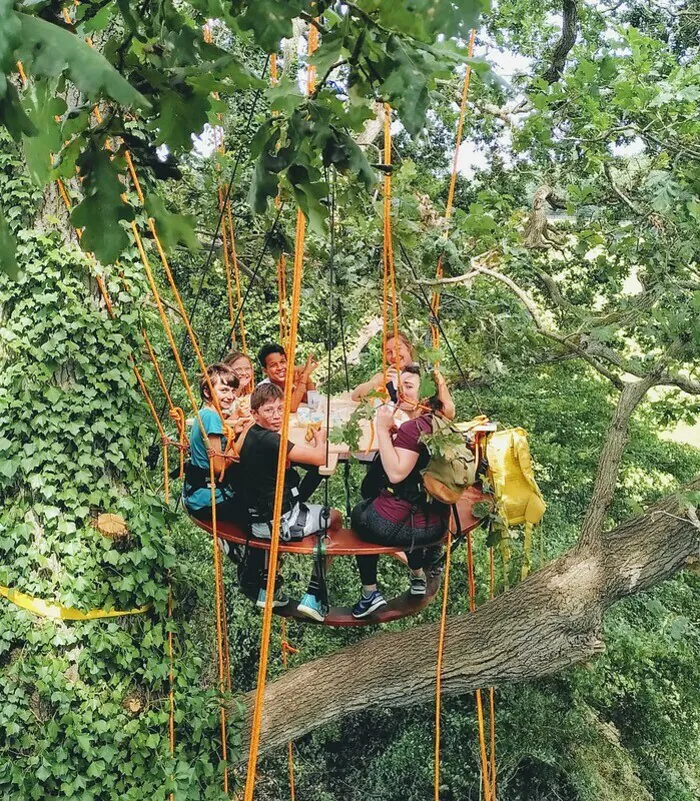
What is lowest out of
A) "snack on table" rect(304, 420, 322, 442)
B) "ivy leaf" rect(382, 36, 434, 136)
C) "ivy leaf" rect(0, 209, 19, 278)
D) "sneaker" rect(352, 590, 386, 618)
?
"sneaker" rect(352, 590, 386, 618)

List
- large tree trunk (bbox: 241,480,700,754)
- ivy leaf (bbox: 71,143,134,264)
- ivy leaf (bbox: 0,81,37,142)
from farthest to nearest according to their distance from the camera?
large tree trunk (bbox: 241,480,700,754)
ivy leaf (bbox: 71,143,134,264)
ivy leaf (bbox: 0,81,37,142)

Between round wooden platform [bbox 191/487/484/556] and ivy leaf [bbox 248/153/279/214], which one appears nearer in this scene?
ivy leaf [bbox 248/153/279/214]

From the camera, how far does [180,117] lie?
1.65m

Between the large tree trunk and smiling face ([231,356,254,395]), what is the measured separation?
146 centimetres

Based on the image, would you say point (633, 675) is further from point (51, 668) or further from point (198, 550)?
point (51, 668)

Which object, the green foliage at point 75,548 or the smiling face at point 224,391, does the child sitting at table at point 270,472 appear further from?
→ the green foliage at point 75,548

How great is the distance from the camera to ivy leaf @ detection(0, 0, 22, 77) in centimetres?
90

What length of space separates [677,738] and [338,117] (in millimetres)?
7550

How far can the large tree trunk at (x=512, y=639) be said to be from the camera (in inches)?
165

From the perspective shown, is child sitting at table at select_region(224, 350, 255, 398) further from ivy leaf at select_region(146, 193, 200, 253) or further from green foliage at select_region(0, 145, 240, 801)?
ivy leaf at select_region(146, 193, 200, 253)

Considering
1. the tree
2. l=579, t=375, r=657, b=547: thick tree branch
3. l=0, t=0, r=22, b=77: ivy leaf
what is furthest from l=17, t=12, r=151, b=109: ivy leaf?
l=579, t=375, r=657, b=547: thick tree branch

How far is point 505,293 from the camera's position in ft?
21.1

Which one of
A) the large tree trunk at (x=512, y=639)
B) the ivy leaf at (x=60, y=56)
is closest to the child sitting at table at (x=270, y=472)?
the large tree trunk at (x=512, y=639)

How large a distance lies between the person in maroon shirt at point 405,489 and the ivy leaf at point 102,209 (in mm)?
1959
